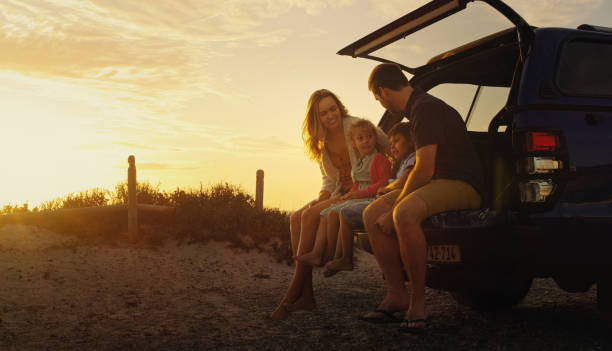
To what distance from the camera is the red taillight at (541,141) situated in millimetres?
3668

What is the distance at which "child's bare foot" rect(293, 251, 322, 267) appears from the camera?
4.82 metres

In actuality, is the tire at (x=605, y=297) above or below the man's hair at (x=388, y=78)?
below

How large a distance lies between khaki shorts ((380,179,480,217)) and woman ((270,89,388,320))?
3.72 ft

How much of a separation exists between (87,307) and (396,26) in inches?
184

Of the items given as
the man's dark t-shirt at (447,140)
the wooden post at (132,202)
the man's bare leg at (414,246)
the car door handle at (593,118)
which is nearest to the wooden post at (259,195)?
the wooden post at (132,202)

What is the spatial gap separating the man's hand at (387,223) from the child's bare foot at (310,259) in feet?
3.08

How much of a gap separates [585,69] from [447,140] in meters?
1.14

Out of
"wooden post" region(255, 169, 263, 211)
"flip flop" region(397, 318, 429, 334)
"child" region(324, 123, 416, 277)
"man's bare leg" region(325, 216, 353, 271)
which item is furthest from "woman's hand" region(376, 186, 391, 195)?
"wooden post" region(255, 169, 263, 211)

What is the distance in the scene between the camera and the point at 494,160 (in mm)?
4238

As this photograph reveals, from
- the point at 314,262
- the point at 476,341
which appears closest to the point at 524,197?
the point at 476,341

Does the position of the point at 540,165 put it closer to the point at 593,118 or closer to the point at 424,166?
the point at 593,118

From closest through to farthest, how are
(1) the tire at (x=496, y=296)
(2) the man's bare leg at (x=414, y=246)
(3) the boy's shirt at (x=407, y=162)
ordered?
(2) the man's bare leg at (x=414, y=246)
(3) the boy's shirt at (x=407, y=162)
(1) the tire at (x=496, y=296)

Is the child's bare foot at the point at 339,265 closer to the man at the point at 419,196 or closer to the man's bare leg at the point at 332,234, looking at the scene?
the man's bare leg at the point at 332,234

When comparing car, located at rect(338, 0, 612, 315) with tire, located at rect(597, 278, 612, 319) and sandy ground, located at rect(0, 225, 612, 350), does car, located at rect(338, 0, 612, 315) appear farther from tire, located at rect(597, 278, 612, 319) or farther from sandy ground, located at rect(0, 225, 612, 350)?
sandy ground, located at rect(0, 225, 612, 350)
